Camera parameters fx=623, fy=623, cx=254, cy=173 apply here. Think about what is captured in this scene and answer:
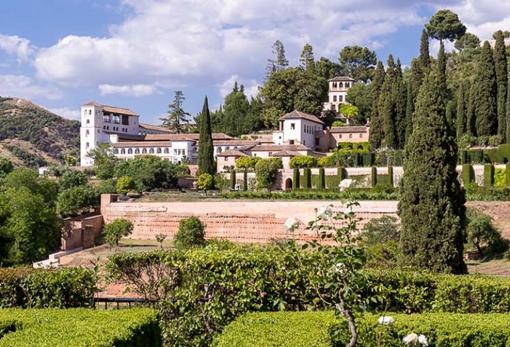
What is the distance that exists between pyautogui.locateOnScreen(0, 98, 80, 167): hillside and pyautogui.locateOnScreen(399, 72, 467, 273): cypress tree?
9665 cm

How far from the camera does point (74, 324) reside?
327 inches

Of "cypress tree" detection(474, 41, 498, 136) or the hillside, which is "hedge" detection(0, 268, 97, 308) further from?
the hillside

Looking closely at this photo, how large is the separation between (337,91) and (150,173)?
40800 millimetres

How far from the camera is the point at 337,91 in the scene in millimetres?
89688

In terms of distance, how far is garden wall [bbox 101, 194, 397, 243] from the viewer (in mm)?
38625

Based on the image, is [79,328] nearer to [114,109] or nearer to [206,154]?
[206,154]

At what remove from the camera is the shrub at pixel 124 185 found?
5348 centimetres

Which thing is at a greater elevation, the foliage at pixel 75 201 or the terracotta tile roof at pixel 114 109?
the terracotta tile roof at pixel 114 109

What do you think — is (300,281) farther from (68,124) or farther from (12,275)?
(68,124)

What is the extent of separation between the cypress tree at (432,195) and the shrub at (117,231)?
79.2ft

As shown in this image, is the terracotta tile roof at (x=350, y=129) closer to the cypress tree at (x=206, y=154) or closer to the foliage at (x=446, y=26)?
the cypress tree at (x=206, y=154)

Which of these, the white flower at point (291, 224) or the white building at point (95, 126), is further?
the white building at point (95, 126)

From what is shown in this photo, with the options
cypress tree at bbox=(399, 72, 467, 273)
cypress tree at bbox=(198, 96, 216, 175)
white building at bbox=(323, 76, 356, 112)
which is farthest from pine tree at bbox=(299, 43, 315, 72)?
cypress tree at bbox=(399, 72, 467, 273)

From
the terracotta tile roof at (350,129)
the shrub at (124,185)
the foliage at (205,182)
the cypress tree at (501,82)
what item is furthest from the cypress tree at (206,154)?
the cypress tree at (501,82)
